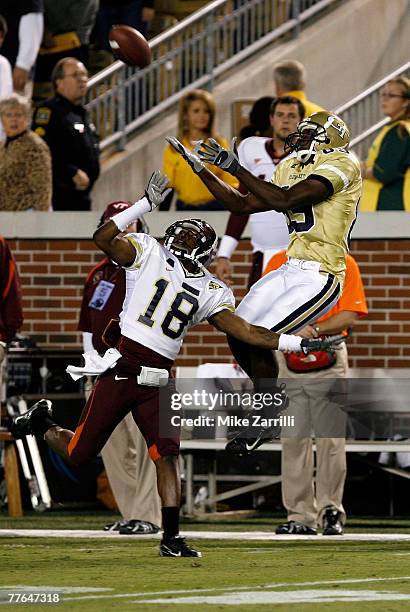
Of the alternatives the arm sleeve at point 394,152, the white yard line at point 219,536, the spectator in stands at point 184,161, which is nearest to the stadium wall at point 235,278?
the spectator in stands at point 184,161

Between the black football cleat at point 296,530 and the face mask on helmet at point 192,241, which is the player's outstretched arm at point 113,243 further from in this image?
the black football cleat at point 296,530

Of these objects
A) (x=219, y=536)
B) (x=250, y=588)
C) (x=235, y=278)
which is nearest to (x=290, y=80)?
(x=235, y=278)

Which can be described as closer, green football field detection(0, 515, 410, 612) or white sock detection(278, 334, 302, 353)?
green football field detection(0, 515, 410, 612)

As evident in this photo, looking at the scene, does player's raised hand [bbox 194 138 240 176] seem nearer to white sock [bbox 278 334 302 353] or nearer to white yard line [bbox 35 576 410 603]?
white sock [bbox 278 334 302 353]

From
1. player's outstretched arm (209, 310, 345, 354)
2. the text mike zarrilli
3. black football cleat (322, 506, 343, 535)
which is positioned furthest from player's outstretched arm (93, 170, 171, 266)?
black football cleat (322, 506, 343, 535)

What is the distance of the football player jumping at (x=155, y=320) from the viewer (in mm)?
9430

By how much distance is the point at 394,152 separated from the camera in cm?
1296

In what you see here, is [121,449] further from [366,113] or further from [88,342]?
[366,113]

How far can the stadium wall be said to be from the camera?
13.6 m

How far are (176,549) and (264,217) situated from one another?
3.01 metres

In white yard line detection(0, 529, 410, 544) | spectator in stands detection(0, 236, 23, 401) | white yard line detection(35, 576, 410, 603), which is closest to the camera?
white yard line detection(35, 576, 410, 603)

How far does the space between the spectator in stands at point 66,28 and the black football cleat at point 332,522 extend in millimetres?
5892

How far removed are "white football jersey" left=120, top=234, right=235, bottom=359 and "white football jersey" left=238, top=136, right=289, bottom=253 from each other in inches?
83.3

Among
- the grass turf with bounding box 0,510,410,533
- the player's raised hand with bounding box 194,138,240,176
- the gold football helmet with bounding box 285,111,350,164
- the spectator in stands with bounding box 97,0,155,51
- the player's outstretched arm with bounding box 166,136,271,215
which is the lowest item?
the grass turf with bounding box 0,510,410,533
